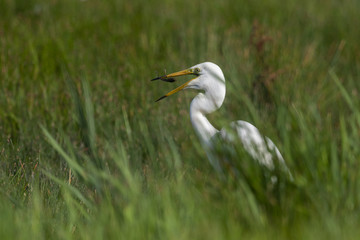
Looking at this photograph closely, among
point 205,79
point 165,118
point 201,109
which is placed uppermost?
point 205,79

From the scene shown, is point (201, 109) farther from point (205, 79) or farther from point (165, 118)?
point (165, 118)

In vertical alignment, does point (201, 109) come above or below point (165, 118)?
above

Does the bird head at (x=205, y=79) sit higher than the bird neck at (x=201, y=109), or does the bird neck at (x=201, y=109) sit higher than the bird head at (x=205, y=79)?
the bird head at (x=205, y=79)

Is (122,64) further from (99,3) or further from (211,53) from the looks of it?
(99,3)

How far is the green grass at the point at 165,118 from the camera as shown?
6.37ft

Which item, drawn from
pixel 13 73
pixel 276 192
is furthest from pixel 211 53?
pixel 276 192

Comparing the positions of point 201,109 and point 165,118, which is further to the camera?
point 165,118

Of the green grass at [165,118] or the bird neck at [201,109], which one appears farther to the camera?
the bird neck at [201,109]

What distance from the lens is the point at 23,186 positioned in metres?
2.83

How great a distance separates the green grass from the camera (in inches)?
76.5

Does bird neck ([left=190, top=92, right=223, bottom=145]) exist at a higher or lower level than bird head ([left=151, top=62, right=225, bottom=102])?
lower

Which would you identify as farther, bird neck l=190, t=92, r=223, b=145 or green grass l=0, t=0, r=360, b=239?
bird neck l=190, t=92, r=223, b=145

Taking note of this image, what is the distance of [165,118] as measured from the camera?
3.92 metres

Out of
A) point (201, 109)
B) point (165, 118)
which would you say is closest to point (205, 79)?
point (201, 109)
